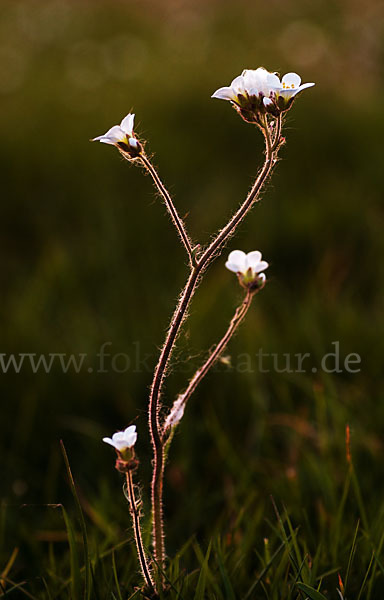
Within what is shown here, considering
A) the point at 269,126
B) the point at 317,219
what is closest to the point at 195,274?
the point at 269,126

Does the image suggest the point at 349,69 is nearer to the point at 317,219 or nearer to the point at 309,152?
the point at 309,152

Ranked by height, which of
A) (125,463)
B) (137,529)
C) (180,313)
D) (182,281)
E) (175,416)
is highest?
(182,281)

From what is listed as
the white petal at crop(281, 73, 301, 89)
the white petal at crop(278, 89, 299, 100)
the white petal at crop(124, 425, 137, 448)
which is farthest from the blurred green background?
the white petal at crop(124, 425, 137, 448)

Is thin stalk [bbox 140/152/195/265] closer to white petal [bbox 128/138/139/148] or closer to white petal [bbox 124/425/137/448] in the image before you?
white petal [bbox 128/138/139/148]

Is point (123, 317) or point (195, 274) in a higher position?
point (123, 317)

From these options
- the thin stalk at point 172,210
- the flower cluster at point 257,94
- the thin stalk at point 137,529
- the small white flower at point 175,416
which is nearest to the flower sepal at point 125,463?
the thin stalk at point 137,529

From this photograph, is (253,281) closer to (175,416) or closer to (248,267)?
(248,267)

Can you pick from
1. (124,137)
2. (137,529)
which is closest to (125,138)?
(124,137)

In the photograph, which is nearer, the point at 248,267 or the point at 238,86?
the point at 238,86
